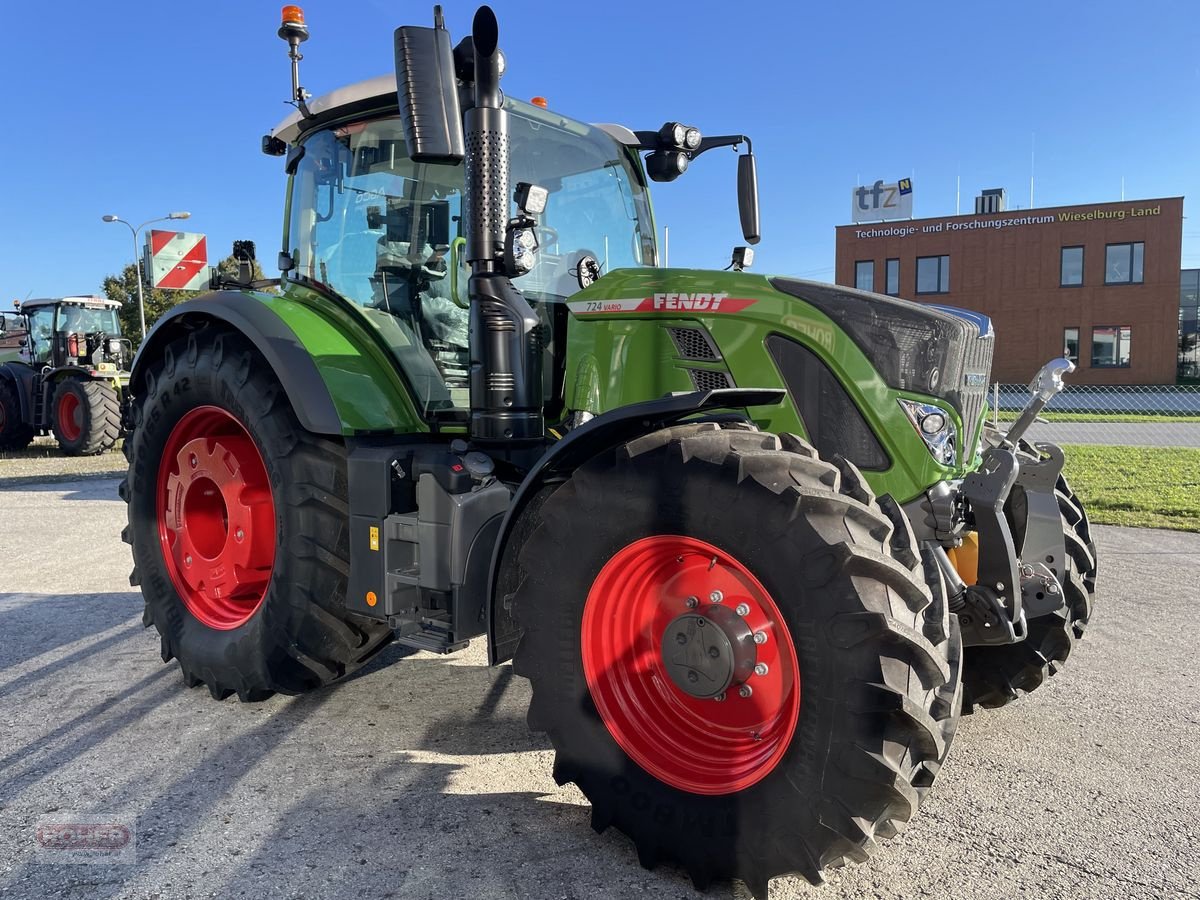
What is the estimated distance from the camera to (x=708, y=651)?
7.88ft

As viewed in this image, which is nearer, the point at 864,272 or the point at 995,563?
the point at 995,563

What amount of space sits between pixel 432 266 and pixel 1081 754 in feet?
10.2

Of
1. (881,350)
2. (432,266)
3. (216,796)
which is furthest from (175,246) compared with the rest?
(881,350)

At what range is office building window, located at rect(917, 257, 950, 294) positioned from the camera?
120 feet

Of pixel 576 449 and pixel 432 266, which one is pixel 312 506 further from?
pixel 576 449

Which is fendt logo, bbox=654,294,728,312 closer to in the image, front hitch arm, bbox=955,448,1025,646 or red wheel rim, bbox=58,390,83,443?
front hitch arm, bbox=955,448,1025,646

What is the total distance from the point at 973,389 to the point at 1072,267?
122ft

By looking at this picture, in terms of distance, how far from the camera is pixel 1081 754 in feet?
10.4

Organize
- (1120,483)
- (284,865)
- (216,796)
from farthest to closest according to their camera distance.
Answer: (1120,483), (216,796), (284,865)

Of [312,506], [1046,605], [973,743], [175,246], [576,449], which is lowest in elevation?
[973,743]

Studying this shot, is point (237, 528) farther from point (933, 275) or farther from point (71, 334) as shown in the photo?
point (933, 275)

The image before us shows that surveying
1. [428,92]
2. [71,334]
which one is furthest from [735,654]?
[71,334]

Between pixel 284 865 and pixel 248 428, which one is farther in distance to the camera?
pixel 248 428

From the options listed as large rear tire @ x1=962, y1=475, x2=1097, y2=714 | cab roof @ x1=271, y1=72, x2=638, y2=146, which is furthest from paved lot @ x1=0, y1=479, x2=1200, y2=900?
cab roof @ x1=271, y1=72, x2=638, y2=146
